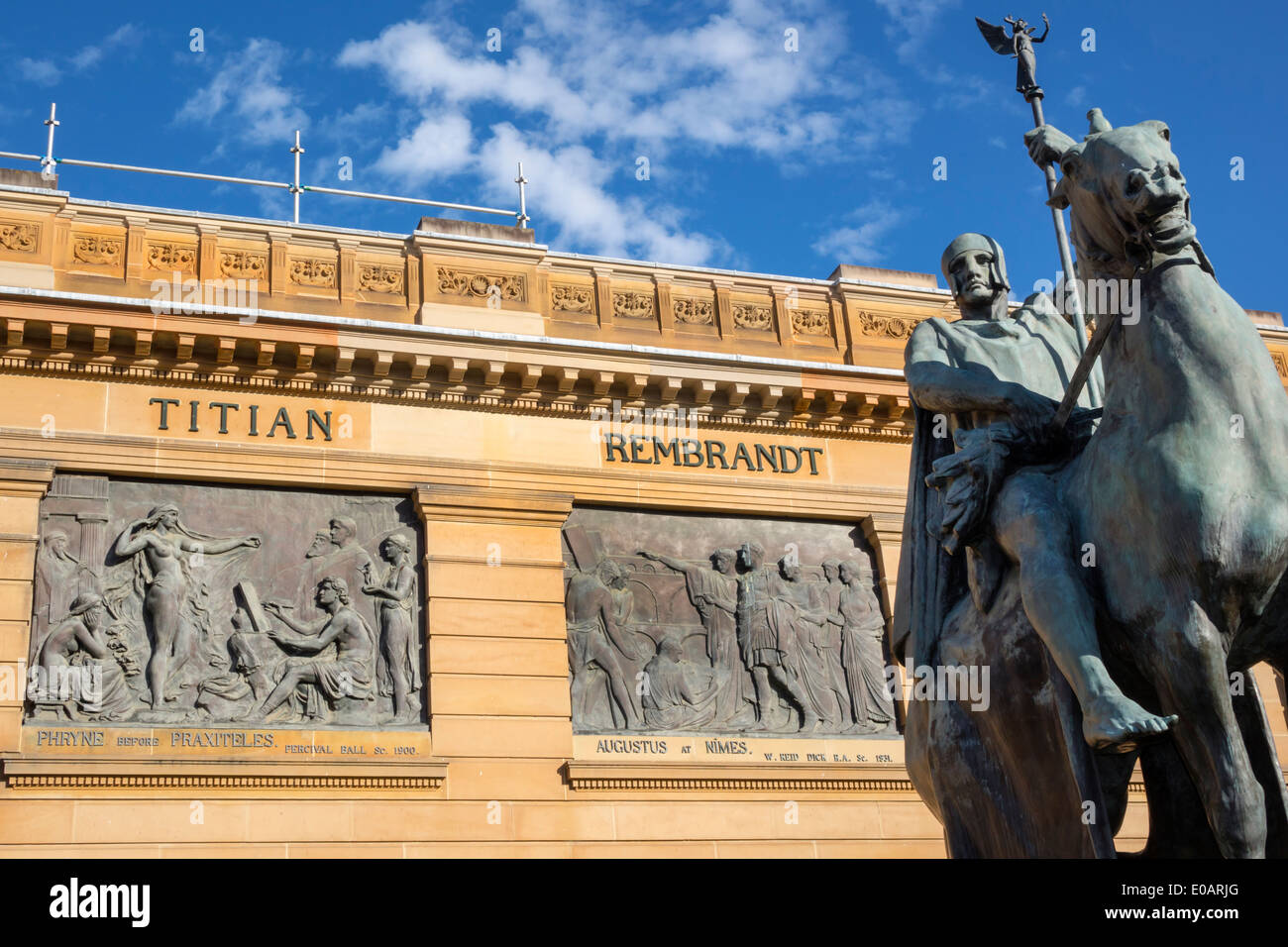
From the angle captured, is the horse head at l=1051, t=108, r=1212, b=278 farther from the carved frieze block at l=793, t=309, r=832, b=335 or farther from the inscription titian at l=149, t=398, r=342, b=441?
the carved frieze block at l=793, t=309, r=832, b=335

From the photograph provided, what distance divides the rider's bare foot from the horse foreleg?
4.6 inches

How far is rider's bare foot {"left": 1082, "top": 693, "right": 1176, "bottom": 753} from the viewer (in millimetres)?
4336

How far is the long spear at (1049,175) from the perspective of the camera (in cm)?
524

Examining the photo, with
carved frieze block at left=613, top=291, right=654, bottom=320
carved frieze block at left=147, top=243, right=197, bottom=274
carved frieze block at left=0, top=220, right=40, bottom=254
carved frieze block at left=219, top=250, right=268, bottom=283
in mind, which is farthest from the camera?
carved frieze block at left=613, top=291, right=654, bottom=320

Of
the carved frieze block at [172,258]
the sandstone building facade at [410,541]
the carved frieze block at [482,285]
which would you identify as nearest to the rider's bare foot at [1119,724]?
the sandstone building facade at [410,541]

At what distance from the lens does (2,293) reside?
18203mm

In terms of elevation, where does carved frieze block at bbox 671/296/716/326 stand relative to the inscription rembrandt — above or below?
above

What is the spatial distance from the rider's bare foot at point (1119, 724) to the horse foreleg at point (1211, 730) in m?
0.12

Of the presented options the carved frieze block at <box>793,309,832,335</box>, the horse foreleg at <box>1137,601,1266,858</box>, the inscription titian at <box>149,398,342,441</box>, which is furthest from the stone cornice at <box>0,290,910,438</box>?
the horse foreleg at <box>1137,601,1266,858</box>

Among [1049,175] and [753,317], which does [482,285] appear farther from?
[1049,175]

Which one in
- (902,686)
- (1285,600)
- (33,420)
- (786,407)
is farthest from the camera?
(786,407)

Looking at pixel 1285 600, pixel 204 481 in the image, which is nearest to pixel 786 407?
pixel 204 481
